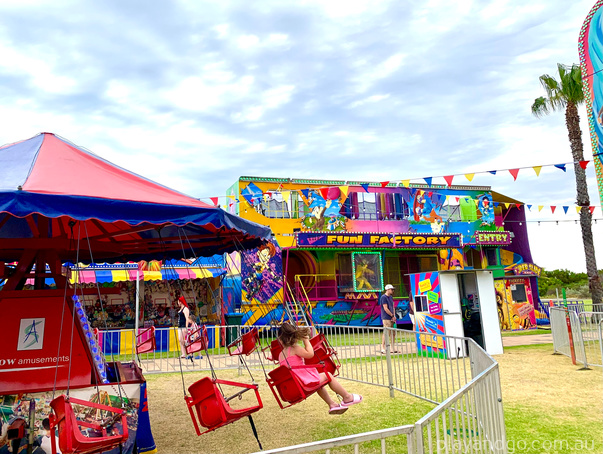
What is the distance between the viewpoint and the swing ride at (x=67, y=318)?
4.33 metres

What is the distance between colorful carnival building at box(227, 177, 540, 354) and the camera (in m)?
20.5

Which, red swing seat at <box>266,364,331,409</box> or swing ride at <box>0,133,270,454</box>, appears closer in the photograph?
swing ride at <box>0,133,270,454</box>

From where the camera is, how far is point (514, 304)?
21703 mm

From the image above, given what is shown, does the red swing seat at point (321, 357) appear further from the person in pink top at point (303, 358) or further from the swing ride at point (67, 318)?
the swing ride at point (67, 318)

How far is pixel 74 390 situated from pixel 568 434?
18.3 feet

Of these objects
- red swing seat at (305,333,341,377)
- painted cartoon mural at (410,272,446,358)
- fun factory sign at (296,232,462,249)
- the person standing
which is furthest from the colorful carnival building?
red swing seat at (305,333,341,377)

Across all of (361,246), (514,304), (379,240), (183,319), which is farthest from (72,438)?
(514,304)

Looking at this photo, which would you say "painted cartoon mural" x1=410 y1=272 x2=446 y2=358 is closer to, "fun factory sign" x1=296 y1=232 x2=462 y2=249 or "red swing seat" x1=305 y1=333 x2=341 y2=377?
"red swing seat" x1=305 y1=333 x2=341 y2=377

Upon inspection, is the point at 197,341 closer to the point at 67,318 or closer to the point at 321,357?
the point at 321,357

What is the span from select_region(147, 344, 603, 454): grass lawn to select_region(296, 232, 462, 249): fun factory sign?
1090 cm

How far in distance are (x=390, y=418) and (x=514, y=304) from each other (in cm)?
1739

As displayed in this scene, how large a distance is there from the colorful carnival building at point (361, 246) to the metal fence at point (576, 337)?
6159 millimetres

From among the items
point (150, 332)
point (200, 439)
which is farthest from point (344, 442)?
point (150, 332)

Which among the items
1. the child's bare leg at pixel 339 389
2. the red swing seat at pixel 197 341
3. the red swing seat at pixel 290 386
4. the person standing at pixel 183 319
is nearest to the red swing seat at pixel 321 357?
the child's bare leg at pixel 339 389
